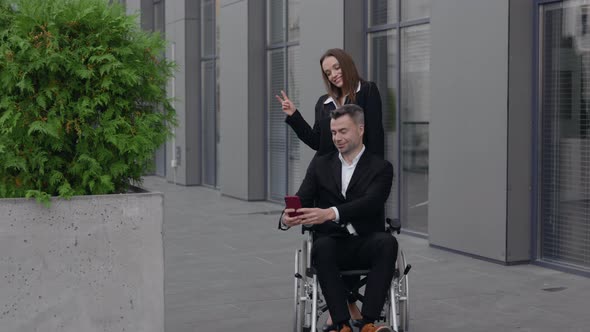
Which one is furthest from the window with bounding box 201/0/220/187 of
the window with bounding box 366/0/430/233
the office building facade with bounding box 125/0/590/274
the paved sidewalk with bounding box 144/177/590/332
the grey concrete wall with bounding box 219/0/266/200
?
the window with bounding box 366/0/430/233

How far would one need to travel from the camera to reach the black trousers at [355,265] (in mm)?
4883

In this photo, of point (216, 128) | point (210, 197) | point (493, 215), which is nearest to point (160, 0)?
point (216, 128)

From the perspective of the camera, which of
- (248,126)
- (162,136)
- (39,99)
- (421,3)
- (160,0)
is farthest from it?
(160,0)

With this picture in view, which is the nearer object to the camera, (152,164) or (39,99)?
(39,99)

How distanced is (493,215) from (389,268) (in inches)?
139

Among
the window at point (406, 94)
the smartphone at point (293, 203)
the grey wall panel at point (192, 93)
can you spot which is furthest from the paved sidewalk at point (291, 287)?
the grey wall panel at point (192, 93)

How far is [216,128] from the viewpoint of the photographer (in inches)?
655

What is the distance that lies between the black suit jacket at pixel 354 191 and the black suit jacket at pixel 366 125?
13 centimetres

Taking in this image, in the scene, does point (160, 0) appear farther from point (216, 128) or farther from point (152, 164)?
point (152, 164)

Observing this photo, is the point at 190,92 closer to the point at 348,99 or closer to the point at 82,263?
the point at 348,99

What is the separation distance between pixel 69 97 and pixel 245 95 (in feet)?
31.8

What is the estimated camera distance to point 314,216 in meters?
4.91

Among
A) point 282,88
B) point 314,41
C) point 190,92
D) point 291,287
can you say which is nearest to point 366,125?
point 291,287

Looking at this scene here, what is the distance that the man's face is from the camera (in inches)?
201
